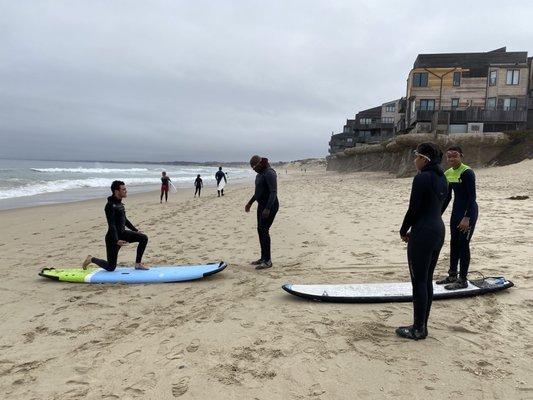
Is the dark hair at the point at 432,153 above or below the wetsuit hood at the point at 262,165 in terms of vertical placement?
above

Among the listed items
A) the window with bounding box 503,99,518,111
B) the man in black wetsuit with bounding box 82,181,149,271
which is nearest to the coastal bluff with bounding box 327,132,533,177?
the window with bounding box 503,99,518,111

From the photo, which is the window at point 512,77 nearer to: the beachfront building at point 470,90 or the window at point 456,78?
the beachfront building at point 470,90

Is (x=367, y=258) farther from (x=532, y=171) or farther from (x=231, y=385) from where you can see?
(x=532, y=171)

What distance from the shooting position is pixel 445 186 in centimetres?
346

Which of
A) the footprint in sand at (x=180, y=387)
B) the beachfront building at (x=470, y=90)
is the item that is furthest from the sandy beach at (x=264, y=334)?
the beachfront building at (x=470, y=90)

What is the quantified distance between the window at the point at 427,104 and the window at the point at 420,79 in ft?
5.36

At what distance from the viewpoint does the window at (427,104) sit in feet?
116

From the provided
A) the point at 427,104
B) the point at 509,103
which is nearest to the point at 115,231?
the point at 427,104

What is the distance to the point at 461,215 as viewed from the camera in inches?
184

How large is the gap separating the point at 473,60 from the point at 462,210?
37914 mm

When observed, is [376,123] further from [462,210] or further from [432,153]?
[432,153]

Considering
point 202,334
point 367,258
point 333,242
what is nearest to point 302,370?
point 202,334

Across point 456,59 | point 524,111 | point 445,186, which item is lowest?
point 445,186

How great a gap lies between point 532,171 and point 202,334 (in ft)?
65.8
